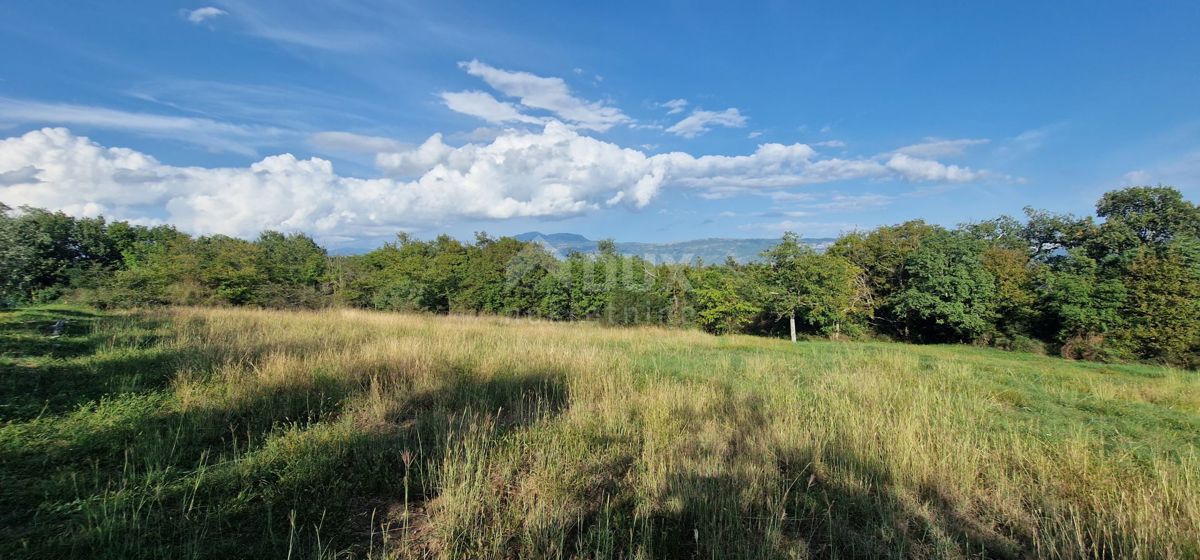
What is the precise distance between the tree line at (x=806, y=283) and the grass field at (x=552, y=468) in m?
18.2

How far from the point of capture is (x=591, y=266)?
1024 inches

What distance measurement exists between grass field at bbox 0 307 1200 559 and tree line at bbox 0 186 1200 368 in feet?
59.8

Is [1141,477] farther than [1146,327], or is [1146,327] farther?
[1146,327]

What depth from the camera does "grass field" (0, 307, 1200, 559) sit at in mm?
2832

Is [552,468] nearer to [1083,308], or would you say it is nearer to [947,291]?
[947,291]

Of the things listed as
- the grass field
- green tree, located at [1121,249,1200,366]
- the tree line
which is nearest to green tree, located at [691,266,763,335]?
the tree line

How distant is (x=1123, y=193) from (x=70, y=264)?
67.7 meters

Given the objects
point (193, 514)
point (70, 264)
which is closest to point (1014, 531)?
point (193, 514)

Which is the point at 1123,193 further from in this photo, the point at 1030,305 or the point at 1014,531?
Answer: the point at 1014,531

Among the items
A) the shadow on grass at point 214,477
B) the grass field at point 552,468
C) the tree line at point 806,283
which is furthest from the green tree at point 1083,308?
the shadow on grass at point 214,477

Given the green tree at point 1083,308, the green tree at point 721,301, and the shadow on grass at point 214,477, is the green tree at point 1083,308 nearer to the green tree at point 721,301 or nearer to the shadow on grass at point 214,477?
the green tree at point 721,301

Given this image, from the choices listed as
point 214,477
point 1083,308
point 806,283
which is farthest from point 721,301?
point 214,477

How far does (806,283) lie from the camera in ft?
78.9

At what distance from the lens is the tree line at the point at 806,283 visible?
69.9 ft
